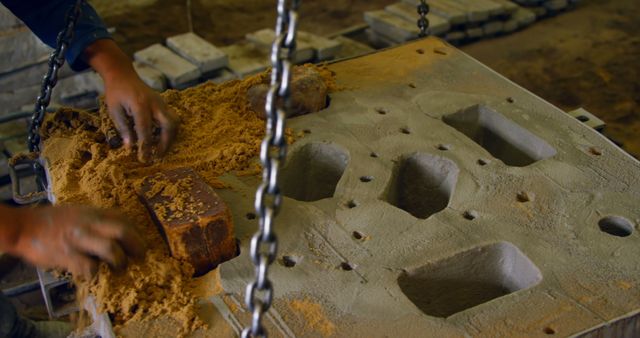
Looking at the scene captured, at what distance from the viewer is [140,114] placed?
9.76ft

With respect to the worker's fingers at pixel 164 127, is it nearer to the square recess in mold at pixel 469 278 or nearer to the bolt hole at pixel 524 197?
the square recess in mold at pixel 469 278

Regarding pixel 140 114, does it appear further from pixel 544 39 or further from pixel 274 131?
pixel 544 39

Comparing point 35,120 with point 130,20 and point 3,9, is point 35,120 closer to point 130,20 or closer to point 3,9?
point 3,9

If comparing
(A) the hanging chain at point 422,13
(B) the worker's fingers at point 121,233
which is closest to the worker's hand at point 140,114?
(B) the worker's fingers at point 121,233

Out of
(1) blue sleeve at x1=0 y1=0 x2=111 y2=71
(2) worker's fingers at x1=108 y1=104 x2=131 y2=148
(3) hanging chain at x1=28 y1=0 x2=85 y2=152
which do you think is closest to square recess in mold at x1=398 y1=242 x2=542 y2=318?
(2) worker's fingers at x1=108 y1=104 x2=131 y2=148

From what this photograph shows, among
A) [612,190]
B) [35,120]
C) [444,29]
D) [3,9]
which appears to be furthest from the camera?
[444,29]

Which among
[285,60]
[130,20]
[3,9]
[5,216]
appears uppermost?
[285,60]

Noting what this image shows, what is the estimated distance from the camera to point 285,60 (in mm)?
1769

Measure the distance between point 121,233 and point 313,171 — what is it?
41.3 inches

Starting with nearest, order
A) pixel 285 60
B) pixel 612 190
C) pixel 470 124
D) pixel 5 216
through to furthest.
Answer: pixel 285 60 < pixel 5 216 < pixel 612 190 < pixel 470 124

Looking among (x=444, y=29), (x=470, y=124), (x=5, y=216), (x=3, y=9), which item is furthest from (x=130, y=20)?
(x=5, y=216)

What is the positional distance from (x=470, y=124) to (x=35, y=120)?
1.82 m

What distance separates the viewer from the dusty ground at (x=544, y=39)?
561cm

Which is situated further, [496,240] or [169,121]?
[169,121]
